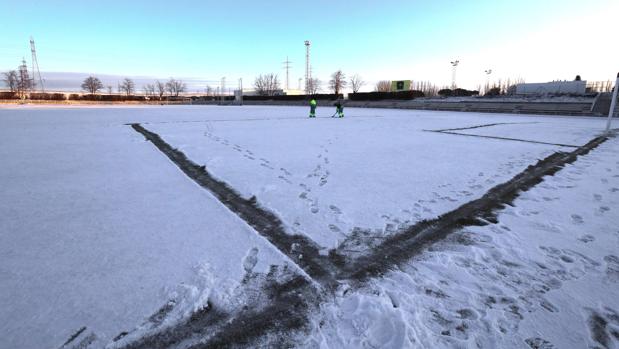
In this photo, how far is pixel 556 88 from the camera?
44719 millimetres

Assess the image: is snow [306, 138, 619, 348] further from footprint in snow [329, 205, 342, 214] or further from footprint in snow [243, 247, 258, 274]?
footprint in snow [329, 205, 342, 214]

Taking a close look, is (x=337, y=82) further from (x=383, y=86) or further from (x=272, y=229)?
(x=272, y=229)

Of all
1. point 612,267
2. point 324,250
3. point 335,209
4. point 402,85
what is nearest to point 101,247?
point 324,250

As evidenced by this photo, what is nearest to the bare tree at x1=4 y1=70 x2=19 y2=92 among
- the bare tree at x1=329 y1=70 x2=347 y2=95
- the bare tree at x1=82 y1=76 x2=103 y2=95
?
the bare tree at x1=82 y1=76 x2=103 y2=95

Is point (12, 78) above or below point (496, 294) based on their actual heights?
above

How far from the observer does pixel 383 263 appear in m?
2.96

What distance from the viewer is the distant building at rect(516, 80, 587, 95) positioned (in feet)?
141

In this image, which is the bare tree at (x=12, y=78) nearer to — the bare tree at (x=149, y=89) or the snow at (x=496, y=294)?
the bare tree at (x=149, y=89)

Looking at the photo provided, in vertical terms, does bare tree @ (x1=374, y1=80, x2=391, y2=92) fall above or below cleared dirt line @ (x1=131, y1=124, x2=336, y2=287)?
above

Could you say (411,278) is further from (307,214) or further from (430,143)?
(430,143)

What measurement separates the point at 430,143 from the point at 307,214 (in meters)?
7.53

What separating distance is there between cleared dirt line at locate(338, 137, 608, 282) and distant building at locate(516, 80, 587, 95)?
48.7 metres

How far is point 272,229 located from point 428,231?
1865 mm

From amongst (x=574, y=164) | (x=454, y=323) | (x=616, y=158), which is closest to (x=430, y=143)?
(x=574, y=164)
